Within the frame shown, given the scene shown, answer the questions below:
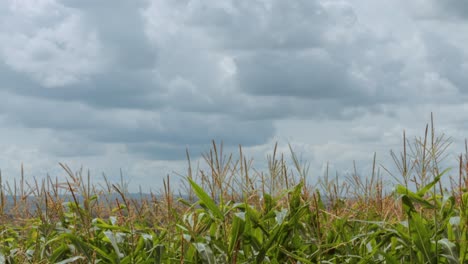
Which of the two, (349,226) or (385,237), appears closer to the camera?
(385,237)

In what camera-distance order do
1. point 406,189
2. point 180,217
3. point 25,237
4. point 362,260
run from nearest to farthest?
point 406,189, point 362,260, point 180,217, point 25,237

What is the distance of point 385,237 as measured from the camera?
5336 mm

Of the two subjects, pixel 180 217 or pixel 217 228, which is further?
pixel 180 217

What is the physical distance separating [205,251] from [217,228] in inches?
11.4

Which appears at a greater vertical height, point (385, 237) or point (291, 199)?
point (291, 199)

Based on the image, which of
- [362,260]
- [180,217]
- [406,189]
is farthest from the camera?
[180,217]

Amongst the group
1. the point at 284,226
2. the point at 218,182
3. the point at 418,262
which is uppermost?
the point at 218,182

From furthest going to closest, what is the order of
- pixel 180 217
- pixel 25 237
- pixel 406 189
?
1. pixel 25 237
2. pixel 180 217
3. pixel 406 189

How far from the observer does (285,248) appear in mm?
5535

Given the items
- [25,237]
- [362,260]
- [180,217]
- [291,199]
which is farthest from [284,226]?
[25,237]

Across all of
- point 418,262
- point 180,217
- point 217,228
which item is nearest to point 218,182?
point 217,228

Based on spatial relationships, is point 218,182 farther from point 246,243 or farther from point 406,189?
point 406,189

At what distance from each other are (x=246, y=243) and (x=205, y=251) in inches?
16.8

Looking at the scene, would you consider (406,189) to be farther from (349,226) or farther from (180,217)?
(180,217)
